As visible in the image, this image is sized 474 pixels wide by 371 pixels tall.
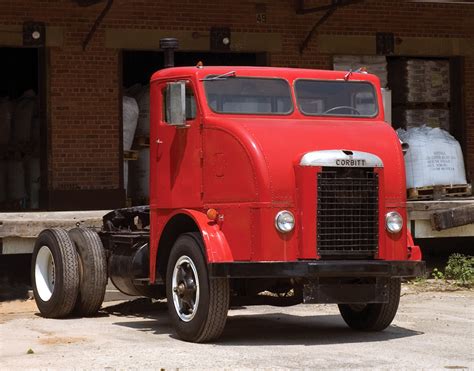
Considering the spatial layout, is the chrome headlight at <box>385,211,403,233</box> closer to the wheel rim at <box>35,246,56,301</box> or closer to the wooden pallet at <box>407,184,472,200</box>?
the wheel rim at <box>35,246,56,301</box>

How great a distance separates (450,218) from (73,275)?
564 centimetres

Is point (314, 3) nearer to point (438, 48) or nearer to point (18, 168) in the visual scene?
point (438, 48)

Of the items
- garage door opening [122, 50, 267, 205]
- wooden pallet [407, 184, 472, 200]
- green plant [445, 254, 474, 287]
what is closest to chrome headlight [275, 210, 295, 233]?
green plant [445, 254, 474, 287]

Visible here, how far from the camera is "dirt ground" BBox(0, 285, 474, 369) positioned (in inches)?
374

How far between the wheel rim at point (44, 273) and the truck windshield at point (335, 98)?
11.3ft

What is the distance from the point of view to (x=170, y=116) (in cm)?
1123

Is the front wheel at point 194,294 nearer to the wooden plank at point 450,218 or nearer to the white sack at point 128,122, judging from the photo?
the wooden plank at point 450,218

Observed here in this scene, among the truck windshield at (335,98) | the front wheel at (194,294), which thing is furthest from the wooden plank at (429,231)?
the front wheel at (194,294)

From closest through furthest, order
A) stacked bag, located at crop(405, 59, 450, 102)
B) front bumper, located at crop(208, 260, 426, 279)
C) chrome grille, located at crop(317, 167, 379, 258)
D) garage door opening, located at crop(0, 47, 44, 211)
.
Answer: front bumper, located at crop(208, 260, 426, 279) → chrome grille, located at crop(317, 167, 379, 258) → garage door opening, located at crop(0, 47, 44, 211) → stacked bag, located at crop(405, 59, 450, 102)

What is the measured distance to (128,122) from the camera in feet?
64.5

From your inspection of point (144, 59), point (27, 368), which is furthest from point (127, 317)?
point (144, 59)

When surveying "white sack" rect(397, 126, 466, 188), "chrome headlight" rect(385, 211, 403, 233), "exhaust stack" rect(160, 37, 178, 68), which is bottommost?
"chrome headlight" rect(385, 211, 403, 233)

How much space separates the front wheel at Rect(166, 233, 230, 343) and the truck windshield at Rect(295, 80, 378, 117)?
1753 millimetres

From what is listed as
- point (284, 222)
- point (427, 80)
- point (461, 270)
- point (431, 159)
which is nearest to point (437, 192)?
point (431, 159)
